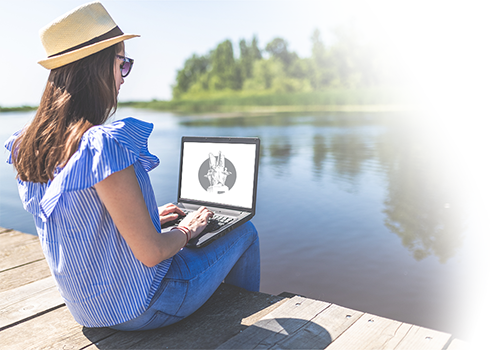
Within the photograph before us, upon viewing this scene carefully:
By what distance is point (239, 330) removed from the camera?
71.3 inches

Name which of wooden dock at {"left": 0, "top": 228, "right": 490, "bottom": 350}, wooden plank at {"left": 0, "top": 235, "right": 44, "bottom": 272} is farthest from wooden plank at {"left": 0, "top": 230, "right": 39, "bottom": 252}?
wooden dock at {"left": 0, "top": 228, "right": 490, "bottom": 350}

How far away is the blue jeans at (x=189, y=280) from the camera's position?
1.64 metres

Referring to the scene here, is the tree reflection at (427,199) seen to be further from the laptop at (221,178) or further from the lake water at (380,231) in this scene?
the laptop at (221,178)

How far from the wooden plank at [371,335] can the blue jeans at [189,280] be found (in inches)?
22.0

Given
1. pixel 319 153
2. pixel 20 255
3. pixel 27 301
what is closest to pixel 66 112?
pixel 27 301

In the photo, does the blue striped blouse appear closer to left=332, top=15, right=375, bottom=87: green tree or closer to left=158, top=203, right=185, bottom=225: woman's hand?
left=158, top=203, right=185, bottom=225: woman's hand

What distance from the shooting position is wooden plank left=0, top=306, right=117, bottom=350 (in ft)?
5.75

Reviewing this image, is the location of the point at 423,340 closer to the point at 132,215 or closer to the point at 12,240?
the point at 132,215

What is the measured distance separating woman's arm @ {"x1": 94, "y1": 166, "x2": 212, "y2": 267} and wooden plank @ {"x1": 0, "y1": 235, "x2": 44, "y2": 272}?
1773mm

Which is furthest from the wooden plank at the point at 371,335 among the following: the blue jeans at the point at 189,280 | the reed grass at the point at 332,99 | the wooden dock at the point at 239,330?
the reed grass at the point at 332,99

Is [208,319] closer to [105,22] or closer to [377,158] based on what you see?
[105,22]

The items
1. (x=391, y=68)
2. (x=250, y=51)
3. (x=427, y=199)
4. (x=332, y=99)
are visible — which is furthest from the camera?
(x=250, y=51)

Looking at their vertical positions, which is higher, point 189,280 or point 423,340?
point 189,280

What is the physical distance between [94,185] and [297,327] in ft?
3.35
